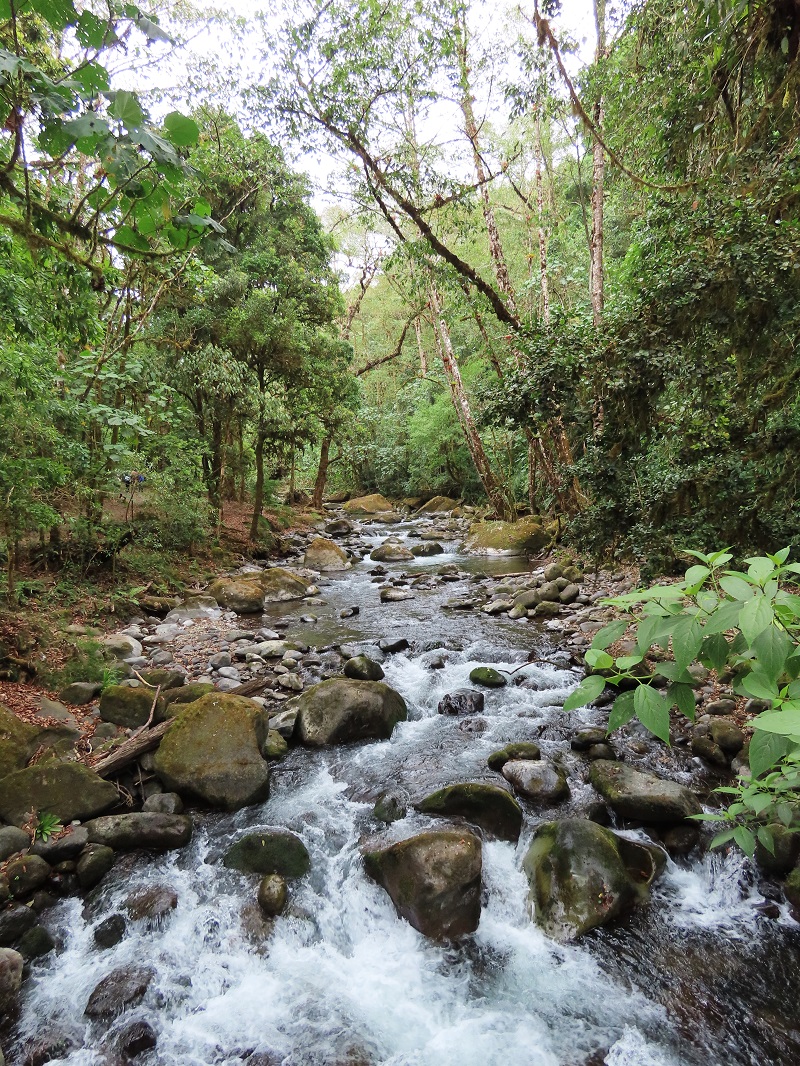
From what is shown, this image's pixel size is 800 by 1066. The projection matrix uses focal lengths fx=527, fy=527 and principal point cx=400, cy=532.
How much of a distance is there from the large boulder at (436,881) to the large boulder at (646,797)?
1283 mm

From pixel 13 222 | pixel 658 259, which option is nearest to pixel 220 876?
pixel 13 222

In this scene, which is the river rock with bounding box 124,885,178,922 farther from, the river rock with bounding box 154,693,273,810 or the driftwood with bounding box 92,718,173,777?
the driftwood with bounding box 92,718,173,777

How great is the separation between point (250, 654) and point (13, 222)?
18.3 ft

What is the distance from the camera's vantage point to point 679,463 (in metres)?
5.92

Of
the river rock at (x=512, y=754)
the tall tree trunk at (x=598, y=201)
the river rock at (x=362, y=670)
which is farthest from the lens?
the tall tree trunk at (x=598, y=201)

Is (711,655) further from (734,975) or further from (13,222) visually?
(13,222)

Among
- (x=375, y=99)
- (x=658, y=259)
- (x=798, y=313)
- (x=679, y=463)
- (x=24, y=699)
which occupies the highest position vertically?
(x=375, y=99)

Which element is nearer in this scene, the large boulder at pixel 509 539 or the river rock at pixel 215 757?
the river rock at pixel 215 757

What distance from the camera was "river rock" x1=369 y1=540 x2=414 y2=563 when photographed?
47.4 feet

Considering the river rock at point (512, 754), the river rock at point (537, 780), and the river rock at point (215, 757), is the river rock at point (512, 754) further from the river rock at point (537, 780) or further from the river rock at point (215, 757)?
the river rock at point (215, 757)

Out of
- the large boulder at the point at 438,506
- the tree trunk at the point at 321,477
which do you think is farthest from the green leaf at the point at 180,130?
the large boulder at the point at 438,506

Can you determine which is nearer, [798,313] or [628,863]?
[628,863]

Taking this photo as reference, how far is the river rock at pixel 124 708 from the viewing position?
16.4 feet

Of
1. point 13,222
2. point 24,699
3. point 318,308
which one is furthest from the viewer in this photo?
point 318,308
